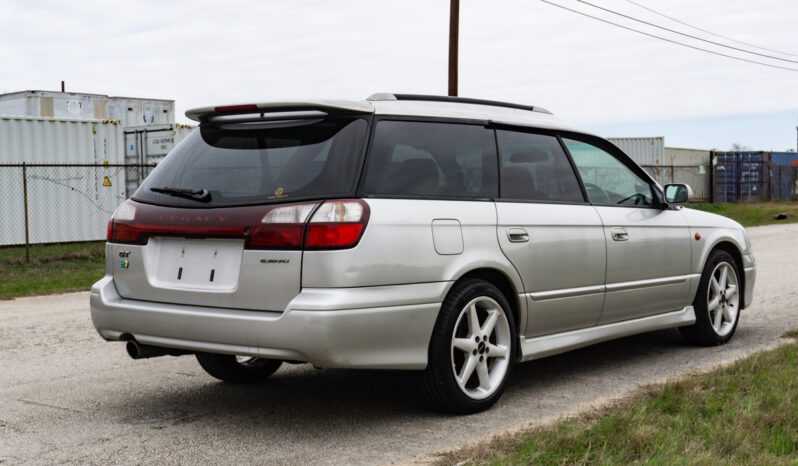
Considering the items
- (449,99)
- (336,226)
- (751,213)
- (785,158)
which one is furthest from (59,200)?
(785,158)

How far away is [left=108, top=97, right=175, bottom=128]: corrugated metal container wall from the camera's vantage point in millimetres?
24672

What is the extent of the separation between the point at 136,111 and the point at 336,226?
72.1ft

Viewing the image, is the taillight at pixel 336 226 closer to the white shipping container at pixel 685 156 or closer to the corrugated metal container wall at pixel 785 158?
the white shipping container at pixel 685 156

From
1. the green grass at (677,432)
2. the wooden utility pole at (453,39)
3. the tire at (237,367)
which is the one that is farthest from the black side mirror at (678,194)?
the wooden utility pole at (453,39)

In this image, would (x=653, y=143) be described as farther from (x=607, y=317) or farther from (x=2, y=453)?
(x=2, y=453)

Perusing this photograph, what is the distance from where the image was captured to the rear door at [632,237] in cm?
588

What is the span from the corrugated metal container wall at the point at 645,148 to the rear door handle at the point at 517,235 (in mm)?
35775

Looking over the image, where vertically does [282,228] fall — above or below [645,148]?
below

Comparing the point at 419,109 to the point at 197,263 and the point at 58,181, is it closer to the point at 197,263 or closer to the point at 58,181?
the point at 197,263

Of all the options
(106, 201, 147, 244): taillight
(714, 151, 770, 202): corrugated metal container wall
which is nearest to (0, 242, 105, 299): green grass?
(106, 201, 147, 244): taillight

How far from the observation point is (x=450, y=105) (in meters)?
5.30

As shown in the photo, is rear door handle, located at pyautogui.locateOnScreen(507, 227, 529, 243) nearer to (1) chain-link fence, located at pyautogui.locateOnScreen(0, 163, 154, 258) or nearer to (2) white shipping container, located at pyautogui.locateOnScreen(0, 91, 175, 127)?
(1) chain-link fence, located at pyautogui.locateOnScreen(0, 163, 154, 258)

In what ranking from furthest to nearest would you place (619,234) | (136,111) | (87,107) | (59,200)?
(136,111) → (87,107) → (59,200) → (619,234)

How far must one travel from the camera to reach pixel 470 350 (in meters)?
4.83
